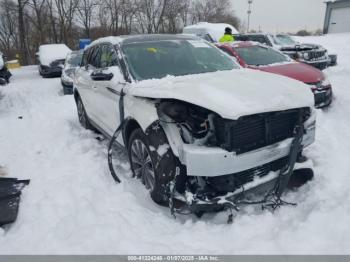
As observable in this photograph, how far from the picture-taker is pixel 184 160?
2.94m

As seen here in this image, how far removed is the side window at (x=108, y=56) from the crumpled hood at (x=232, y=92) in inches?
31.3

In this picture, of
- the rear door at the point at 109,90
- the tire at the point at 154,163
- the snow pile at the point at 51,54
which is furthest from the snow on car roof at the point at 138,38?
the snow pile at the point at 51,54

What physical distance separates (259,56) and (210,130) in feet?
17.8

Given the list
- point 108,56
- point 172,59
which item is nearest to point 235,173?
point 172,59

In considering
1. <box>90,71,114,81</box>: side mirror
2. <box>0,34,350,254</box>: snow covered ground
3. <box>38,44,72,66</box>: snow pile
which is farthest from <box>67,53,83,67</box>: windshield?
<box>90,71,114,81</box>: side mirror

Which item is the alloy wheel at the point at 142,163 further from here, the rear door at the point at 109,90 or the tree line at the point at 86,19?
the tree line at the point at 86,19

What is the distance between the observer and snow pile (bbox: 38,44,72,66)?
15953mm

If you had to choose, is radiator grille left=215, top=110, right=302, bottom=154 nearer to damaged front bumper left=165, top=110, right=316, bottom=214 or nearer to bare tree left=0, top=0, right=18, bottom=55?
damaged front bumper left=165, top=110, right=316, bottom=214

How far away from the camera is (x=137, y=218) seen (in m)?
3.29

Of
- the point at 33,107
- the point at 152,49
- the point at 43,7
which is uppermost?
the point at 43,7

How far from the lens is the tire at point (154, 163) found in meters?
3.11

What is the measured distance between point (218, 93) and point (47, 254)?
2.13 m

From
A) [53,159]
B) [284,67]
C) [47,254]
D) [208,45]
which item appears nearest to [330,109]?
[284,67]

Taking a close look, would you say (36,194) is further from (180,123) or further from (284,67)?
(284,67)
